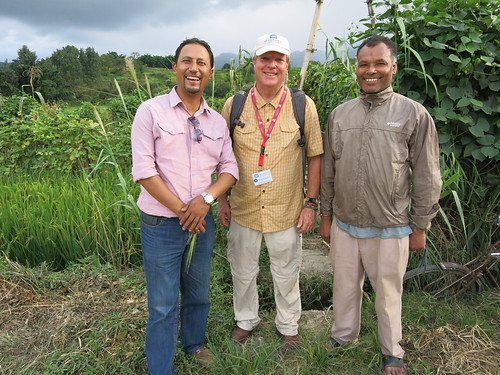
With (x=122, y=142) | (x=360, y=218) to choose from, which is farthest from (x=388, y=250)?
(x=122, y=142)

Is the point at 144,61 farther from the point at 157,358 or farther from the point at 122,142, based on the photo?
the point at 157,358

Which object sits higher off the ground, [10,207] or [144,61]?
[144,61]

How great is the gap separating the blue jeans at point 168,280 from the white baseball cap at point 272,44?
965 mm

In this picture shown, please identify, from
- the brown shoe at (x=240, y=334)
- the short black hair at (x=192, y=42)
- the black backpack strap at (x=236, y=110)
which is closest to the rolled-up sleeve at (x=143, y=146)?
the short black hair at (x=192, y=42)

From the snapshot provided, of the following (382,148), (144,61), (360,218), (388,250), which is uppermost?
(144,61)

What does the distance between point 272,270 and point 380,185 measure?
0.89 m

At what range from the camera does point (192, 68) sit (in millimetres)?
1972

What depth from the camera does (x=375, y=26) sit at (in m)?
2.96

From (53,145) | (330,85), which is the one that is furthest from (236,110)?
(53,145)

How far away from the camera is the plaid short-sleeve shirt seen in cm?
231

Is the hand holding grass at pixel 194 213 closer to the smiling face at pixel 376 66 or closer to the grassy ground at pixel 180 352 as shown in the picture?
the grassy ground at pixel 180 352

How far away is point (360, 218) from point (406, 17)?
1535 mm

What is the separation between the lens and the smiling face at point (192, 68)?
1976 mm

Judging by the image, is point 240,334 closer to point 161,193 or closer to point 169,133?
point 161,193
